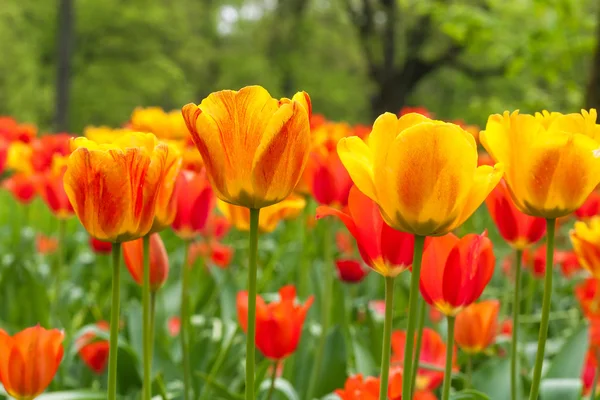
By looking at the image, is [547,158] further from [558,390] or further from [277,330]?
[558,390]

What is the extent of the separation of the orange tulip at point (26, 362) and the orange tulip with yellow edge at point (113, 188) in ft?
0.79

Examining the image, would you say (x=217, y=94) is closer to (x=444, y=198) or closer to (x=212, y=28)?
(x=444, y=198)

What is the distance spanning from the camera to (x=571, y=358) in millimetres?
1650

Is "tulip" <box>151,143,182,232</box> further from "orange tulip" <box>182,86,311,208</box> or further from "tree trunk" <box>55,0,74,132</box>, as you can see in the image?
"tree trunk" <box>55,0,74,132</box>

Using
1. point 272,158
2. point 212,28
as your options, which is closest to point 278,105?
point 272,158

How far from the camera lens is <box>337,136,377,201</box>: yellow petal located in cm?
73

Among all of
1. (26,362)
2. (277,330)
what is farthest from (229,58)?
(26,362)

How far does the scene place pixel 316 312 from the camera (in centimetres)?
226

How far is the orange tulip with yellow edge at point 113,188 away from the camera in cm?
78

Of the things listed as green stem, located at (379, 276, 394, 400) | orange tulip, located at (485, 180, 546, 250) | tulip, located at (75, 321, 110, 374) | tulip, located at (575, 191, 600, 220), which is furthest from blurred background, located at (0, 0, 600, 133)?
green stem, located at (379, 276, 394, 400)

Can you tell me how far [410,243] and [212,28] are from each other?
2754cm

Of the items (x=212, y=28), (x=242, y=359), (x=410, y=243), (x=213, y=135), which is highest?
(x=212, y=28)

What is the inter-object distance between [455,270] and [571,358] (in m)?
0.89

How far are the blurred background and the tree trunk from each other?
2 centimetres
